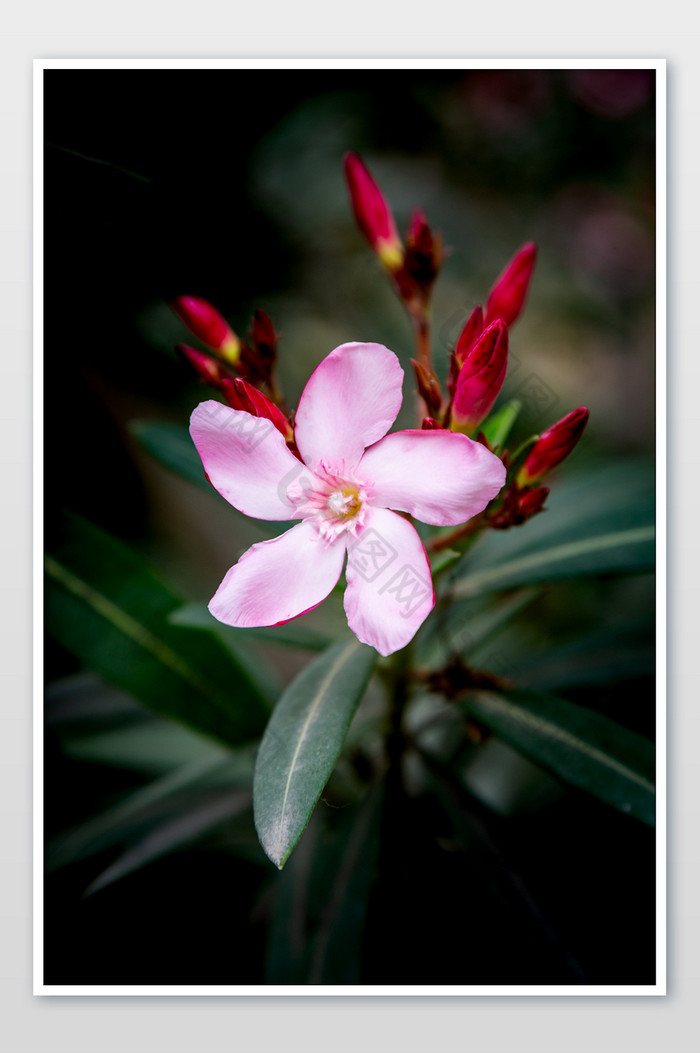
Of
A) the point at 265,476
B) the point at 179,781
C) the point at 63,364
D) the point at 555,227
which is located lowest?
the point at 179,781

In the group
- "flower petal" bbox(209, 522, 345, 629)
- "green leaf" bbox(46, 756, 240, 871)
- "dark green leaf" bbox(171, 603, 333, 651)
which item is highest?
"flower petal" bbox(209, 522, 345, 629)

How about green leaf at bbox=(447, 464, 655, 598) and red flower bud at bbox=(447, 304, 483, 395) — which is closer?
red flower bud at bbox=(447, 304, 483, 395)

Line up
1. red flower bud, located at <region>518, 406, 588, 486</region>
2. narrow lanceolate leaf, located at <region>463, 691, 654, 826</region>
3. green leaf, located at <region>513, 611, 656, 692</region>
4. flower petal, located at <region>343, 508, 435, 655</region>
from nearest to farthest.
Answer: flower petal, located at <region>343, 508, 435, 655</region> < red flower bud, located at <region>518, 406, 588, 486</region> < narrow lanceolate leaf, located at <region>463, 691, 654, 826</region> < green leaf, located at <region>513, 611, 656, 692</region>

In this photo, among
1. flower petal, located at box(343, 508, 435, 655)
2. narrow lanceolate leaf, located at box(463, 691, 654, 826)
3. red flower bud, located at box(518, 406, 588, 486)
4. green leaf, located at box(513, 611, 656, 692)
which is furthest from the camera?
green leaf, located at box(513, 611, 656, 692)

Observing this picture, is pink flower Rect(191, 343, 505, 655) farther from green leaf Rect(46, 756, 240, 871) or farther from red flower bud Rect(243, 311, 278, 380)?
Answer: green leaf Rect(46, 756, 240, 871)

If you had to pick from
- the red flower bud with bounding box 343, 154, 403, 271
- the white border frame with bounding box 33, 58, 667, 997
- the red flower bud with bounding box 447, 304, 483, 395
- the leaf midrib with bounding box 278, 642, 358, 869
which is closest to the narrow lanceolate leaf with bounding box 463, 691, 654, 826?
the white border frame with bounding box 33, 58, 667, 997

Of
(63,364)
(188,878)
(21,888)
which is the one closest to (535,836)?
(188,878)

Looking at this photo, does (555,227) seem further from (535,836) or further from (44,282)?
(535,836)

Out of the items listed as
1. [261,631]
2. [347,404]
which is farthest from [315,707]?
[347,404]
